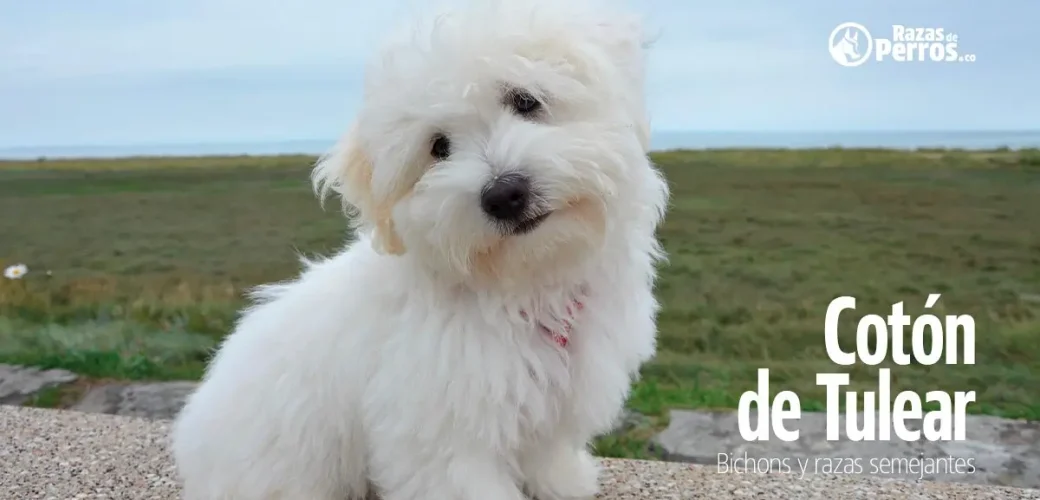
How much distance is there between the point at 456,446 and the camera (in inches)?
85.5

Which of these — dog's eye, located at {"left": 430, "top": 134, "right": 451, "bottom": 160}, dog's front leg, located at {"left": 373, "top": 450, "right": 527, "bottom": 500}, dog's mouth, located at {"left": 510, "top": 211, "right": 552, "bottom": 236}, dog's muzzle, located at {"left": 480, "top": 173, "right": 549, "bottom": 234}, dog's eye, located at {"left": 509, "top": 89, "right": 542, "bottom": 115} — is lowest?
dog's front leg, located at {"left": 373, "top": 450, "right": 527, "bottom": 500}

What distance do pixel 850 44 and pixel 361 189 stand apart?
2.61m

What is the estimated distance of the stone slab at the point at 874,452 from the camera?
3.43 m

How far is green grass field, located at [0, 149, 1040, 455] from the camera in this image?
3.78 m

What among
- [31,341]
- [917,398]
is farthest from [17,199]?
[917,398]

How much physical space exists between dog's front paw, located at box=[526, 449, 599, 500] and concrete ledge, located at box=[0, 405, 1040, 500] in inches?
6.6

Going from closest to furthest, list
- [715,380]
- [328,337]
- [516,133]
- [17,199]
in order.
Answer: [516,133] < [328,337] < [715,380] < [17,199]

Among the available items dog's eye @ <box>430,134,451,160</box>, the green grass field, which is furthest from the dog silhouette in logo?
dog's eye @ <box>430,134,451,160</box>

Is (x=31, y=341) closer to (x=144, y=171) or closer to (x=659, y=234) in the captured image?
(x=144, y=171)

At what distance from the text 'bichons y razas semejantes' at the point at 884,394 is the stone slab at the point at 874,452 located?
33 mm

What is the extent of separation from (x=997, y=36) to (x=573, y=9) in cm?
256

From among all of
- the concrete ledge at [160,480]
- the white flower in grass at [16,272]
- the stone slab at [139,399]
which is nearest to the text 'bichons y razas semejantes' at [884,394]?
the concrete ledge at [160,480]

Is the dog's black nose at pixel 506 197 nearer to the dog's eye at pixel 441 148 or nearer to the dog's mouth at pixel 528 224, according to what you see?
the dog's mouth at pixel 528 224

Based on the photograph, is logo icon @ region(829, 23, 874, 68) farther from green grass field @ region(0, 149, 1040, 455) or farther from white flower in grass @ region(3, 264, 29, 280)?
white flower in grass @ region(3, 264, 29, 280)
